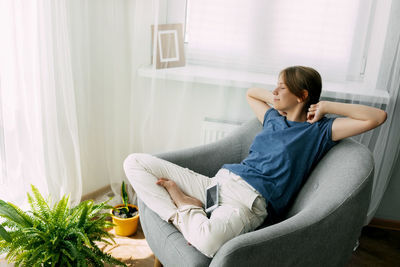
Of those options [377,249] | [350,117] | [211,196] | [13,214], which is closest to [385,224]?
[377,249]

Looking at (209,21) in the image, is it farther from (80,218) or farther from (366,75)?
(80,218)

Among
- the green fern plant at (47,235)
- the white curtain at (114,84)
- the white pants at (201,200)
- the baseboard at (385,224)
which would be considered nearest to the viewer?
the white pants at (201,200)

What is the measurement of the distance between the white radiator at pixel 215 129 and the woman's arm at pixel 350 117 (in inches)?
27.1

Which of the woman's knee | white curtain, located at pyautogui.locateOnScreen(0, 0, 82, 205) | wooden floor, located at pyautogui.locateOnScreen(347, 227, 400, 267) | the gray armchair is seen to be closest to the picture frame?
white curtain, located at pyautogui.locateOnScreen(0, 0, 82, 205)

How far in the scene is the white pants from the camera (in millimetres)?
1245

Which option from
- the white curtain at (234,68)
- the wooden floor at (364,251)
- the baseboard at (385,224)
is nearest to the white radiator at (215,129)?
the white curtain at (234,68)

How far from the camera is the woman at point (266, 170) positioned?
135 cm

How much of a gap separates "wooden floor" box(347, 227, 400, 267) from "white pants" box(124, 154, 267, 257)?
0.96 metres

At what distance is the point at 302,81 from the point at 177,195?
75 cm

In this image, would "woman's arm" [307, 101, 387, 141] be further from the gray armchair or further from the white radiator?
the white radiator

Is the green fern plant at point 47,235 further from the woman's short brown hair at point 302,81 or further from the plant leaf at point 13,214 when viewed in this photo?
the woman's short brown hair at point 302,81

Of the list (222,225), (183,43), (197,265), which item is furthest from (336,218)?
(183,43)

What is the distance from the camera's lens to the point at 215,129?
7.00ft

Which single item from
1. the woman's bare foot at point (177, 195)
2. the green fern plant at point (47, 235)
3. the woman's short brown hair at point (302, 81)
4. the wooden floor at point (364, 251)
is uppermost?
the woman's short brown hair at point (302, 81)
